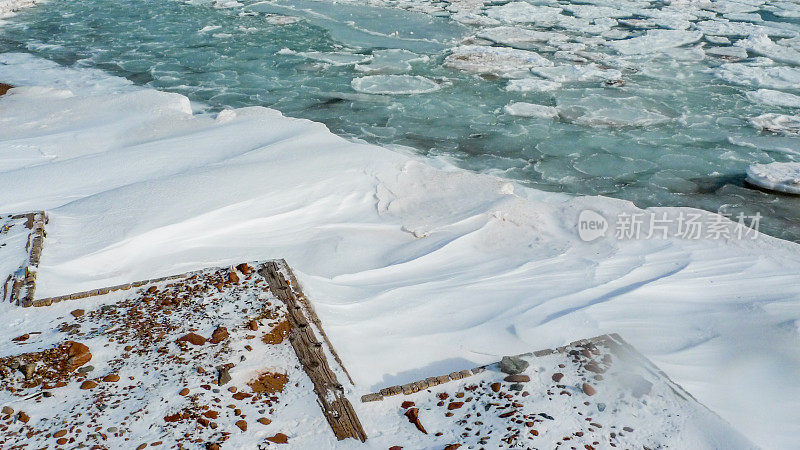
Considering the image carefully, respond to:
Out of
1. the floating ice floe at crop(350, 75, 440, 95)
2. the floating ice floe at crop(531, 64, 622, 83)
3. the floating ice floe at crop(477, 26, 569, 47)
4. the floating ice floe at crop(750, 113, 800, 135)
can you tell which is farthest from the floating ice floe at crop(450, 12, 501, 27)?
the floating ice floe at crop(750, 113, 800, 135)

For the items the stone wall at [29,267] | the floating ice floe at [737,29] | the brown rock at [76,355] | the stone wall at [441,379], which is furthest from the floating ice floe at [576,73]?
the brown rock at [76,355]

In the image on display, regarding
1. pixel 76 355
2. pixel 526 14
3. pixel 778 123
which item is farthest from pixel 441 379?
pixel 526 14

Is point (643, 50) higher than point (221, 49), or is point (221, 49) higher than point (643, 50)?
point (643, 50)

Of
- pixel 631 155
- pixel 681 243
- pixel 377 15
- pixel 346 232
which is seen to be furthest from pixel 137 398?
pixel 377 15

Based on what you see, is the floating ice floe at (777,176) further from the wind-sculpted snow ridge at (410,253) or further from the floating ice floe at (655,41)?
the floating ice floe at (655,41)

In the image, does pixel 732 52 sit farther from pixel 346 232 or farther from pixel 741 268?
pixel 346 232

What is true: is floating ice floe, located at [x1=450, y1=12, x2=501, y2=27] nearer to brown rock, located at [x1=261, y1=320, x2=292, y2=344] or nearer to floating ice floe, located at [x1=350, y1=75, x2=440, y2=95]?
floating ice floe, located at [x1=350, y1=75, x2=440, y2=95]
